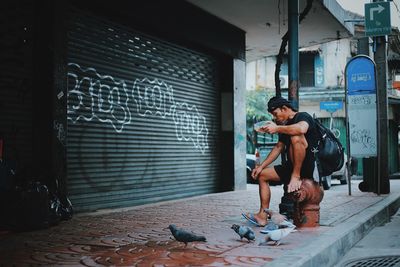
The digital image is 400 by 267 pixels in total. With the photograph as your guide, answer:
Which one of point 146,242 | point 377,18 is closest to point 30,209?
point 146,242

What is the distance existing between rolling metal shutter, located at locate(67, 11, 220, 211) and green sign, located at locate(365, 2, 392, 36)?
393cm

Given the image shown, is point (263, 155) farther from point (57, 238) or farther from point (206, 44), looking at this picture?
point (57, 238)

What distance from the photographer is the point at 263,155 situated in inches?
627

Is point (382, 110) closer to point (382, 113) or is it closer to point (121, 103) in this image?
point (382, 113)

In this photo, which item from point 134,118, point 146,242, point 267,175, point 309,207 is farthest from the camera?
point 134,118

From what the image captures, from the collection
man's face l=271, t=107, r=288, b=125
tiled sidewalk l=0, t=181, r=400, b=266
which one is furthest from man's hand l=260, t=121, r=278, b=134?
tiled sidewalk l=0, t=181, r=400, b=266

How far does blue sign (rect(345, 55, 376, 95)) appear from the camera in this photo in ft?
35.0

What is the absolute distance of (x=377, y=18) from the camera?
36.9 feet

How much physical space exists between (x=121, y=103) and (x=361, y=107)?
5412mm

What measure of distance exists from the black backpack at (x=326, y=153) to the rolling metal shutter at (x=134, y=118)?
4040 millimetres

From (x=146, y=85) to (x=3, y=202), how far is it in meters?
4.33

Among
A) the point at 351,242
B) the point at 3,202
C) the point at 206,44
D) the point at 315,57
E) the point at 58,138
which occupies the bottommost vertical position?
the point at 351,242

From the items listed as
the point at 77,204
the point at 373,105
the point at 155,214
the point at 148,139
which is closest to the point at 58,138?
the point at 77,204

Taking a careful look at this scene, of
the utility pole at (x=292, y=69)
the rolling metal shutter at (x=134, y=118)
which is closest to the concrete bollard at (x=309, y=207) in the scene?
the utility pole at (x=292, y=69)
